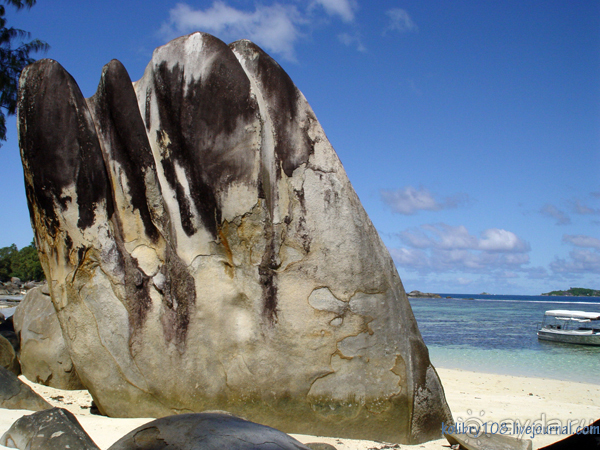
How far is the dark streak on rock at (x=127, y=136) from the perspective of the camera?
13.7 ft

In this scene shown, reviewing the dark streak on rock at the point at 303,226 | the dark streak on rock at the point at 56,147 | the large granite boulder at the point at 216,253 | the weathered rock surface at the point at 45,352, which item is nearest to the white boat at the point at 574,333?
the large granite boulder at the point at 216,253

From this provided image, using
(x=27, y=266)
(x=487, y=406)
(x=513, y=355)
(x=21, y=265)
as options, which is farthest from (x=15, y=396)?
(x=21, y=265)

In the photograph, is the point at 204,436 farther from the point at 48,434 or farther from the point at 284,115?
the point at 284,115

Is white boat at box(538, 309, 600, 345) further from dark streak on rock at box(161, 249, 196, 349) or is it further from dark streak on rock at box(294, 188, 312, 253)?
dark streak on rock at box(161, 249, 196, 349)

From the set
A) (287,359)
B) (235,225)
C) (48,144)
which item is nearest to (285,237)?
(235,225)

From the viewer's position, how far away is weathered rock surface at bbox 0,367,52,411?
4035 mm

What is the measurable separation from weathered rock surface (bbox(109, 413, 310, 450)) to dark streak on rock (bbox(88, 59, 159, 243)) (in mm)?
2166

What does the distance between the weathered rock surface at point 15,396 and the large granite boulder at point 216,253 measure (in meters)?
0.46

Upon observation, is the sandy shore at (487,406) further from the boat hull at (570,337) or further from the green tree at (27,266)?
the green tree at (27,266)

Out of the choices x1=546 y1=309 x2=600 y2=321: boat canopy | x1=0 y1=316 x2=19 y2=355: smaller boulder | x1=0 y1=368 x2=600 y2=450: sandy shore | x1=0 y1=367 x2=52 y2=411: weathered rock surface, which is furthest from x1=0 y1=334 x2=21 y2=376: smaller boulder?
x1=546 y1=309 x2=600 y2=321: boat canopy

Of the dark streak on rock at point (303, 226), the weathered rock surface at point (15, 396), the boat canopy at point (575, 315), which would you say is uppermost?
the dark streak on rock at point (303, 226)

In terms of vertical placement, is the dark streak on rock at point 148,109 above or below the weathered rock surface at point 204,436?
above

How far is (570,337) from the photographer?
49.2 feet

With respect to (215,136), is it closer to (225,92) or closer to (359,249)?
(225,92)
